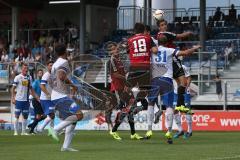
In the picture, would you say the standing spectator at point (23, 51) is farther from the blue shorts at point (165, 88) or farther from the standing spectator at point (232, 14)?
the blue shorts at point (165, 88)

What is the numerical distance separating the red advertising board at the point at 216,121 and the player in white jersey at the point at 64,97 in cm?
1286

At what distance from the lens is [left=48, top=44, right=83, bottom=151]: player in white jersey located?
1527cm

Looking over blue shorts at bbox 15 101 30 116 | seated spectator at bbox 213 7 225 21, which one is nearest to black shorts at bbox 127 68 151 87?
blue shorts at bbox 15 101 30 116

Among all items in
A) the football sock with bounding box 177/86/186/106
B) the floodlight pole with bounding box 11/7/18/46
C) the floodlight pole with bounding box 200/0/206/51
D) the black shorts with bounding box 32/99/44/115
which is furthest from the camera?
the floodlight pole with bounding box 11/7/18/46

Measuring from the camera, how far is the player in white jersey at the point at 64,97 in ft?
50.1

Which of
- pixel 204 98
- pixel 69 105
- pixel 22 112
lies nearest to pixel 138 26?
pixel 69 105

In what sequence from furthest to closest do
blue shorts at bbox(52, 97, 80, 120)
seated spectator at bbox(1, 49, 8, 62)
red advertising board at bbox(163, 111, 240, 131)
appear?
seated spectator at bbox(1, 49, 8, 62) < red advertising board at bbox(163, 111, 240, 131) < blue shorts at bbox(52, 97, 80, 120)

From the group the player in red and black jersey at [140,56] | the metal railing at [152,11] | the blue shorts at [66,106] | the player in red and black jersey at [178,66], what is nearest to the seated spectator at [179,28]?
the metal railing at [152,11]

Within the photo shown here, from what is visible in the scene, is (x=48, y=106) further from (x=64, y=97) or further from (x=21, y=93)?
(x=64, y=97)

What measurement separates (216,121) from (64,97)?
13284 mm

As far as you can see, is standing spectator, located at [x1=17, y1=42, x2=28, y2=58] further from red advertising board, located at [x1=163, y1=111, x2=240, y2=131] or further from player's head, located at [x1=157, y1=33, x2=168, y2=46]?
player's head, located at [x1=157, y1=33, x2=168, y2=46]

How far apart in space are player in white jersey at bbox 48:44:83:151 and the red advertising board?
12.9 meters

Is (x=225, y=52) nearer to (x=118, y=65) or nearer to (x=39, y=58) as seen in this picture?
(x=39, y=58)

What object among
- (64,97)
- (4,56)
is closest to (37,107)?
(64,97)
